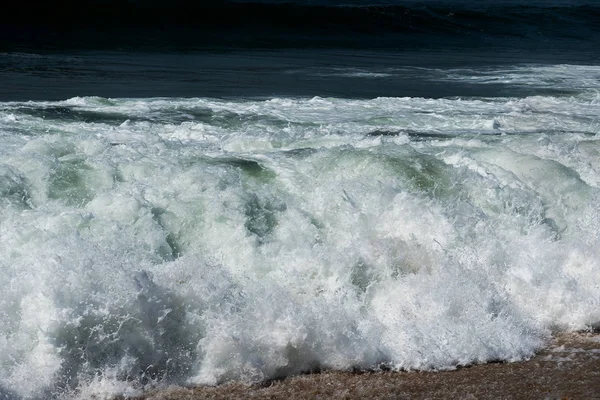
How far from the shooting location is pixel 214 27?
28.6 m

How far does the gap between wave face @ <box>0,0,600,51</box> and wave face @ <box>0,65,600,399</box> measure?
15079 mm

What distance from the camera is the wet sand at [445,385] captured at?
5.96 meters

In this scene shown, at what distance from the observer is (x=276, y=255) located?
732 cm

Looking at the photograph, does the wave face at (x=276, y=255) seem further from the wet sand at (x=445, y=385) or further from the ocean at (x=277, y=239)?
the wet sand at (x=445, y=385)

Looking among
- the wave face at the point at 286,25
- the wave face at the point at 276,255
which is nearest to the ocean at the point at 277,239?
the wave face at the point at 276,255

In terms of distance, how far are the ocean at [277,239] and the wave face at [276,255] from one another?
2 cm

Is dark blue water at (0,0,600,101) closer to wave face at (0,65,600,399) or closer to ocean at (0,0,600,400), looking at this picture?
ocean at (0,0,600,400)

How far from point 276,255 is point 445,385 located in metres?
1.85

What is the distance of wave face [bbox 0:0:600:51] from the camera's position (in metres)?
25.3

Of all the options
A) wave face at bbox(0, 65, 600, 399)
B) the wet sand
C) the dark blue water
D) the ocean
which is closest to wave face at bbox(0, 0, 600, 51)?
the dark blue water

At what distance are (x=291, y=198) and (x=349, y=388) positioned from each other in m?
2.49

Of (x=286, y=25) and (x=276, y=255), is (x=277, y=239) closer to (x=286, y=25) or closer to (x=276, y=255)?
Answer: (x=276, y=255)

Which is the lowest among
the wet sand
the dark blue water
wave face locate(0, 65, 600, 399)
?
the wet sand

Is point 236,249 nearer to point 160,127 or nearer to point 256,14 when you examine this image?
point 160,127
